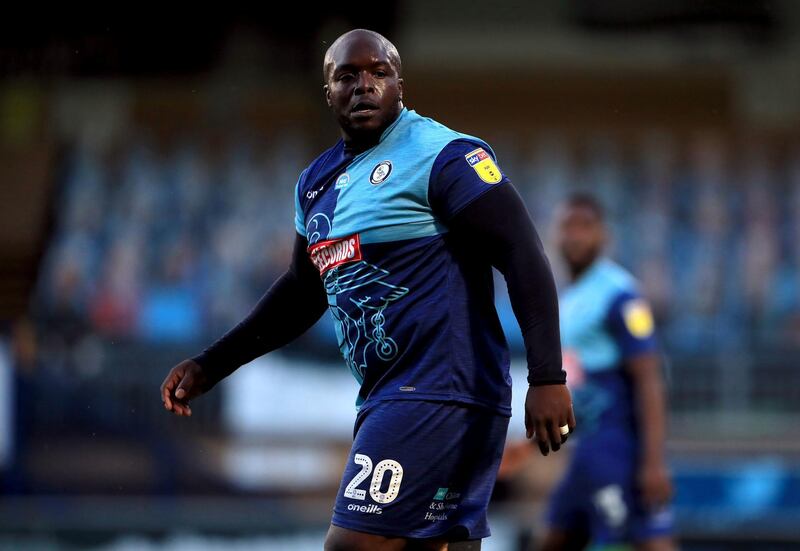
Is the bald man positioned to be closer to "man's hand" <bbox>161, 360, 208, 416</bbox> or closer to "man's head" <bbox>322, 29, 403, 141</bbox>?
"man's head" <bbox>322, 29, 403, 141</bbox>

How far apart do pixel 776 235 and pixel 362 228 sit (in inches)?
535

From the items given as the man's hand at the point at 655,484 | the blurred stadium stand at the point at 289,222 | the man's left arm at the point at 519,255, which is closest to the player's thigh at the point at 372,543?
the man's left arm at the point at 519,255

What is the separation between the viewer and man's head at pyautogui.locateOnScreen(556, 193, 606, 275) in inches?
293

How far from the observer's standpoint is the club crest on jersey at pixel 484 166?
13.3 ft

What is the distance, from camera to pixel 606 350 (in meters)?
7.09

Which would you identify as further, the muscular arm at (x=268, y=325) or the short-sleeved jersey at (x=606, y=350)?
the short-sleeved jersey at (x=606, y=350)

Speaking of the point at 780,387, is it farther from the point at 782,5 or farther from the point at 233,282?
the point at 782,5

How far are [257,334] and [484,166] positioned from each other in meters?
1.17

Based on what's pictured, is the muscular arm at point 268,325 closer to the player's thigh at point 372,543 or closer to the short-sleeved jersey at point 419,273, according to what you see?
the short-sleeved jersey at point 419,273

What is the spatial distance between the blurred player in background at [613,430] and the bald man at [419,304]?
9.14 ft

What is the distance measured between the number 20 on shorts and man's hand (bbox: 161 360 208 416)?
0.88 meters

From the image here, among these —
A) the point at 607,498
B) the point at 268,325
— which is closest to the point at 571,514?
the point at 607,498

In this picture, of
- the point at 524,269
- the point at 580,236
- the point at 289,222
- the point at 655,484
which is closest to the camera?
the point at 524,269

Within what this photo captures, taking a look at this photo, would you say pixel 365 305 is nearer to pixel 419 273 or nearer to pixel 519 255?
pixel 419 273
